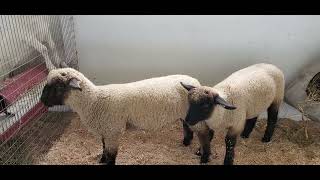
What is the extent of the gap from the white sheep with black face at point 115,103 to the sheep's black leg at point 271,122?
1068 mm

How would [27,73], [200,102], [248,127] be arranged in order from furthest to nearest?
1. [248,127]
2. [27,73]
3. [200,102]

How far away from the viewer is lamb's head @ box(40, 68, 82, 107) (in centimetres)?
281

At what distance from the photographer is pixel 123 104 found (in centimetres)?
295

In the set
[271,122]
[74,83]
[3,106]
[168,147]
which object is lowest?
[168,147]

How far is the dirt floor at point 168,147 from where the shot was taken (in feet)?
11.1

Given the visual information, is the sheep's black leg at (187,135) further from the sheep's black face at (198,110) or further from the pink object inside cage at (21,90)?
the pink object inside cage at (21,90)

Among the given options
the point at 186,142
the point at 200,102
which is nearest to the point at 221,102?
the point at 200,102

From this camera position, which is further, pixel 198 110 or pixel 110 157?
pixel 110 157

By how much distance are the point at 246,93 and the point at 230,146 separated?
49 cm

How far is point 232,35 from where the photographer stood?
3.87 m

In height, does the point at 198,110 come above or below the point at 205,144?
above

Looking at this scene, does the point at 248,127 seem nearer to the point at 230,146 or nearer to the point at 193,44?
the point at 230,146

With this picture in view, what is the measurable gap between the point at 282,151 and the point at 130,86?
5.55 feet

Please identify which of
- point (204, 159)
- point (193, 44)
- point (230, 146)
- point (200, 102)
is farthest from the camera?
point (193, 44)
